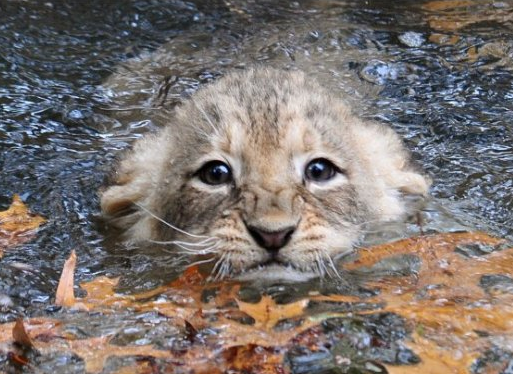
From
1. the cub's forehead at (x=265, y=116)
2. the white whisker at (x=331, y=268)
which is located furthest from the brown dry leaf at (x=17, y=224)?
the white whisker at (x=331, y=268)

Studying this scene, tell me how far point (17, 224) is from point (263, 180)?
210cm

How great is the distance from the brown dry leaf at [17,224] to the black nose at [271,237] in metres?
1.83

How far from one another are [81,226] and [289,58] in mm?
3964

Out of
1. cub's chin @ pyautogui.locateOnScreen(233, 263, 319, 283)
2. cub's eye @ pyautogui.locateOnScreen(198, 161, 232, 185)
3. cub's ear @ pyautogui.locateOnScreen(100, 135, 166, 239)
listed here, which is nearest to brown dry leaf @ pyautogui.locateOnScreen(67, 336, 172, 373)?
cub's chin @ pyautogui.locateOnScreen(233, 263, 319, 283)

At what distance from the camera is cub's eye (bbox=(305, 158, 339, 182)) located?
559cm

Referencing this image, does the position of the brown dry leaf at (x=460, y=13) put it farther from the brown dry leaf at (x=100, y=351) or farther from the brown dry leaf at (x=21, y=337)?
the brown dry leaf at (x=21, y=337)

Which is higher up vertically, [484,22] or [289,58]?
[484,22]

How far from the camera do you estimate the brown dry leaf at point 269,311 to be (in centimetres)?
423

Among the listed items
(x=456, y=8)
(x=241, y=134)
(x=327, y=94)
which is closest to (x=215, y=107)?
(x=241, y=134)

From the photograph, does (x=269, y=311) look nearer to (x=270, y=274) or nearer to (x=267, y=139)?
(x=270, y=274)

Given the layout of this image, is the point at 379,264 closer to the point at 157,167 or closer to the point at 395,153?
the point at 395,153

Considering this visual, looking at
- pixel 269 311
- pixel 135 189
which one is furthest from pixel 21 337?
pixel 135 189

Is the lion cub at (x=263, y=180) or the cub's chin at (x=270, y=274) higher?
the lion cub at (x=263, y=180)

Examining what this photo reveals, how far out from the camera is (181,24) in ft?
35.8
